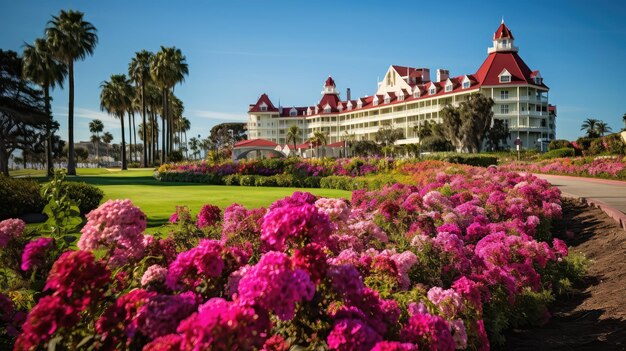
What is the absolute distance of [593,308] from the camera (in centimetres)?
553

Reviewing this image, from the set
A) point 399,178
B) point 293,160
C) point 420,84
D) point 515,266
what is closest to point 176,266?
point 515,266

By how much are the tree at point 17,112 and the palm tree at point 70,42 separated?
2742mm

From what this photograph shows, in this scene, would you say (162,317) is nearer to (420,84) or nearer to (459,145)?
(459,145)

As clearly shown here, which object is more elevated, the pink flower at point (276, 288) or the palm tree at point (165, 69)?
the palm tree at point (165, 69)

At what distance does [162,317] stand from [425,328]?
1.42 m

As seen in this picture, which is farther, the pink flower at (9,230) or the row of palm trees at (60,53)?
the row of palm trees at (60,53)

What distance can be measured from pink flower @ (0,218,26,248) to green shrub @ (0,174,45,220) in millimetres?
9616

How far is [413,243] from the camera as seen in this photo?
18.7ft

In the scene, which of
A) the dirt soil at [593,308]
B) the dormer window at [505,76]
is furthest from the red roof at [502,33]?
the dirt soil at [593,308]

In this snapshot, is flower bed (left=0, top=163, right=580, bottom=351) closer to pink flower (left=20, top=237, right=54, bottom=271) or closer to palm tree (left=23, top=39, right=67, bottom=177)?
pink flower (left=20, top=237, right=54, bottom=271)

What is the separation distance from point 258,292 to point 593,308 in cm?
499

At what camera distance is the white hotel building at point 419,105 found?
76.2 m

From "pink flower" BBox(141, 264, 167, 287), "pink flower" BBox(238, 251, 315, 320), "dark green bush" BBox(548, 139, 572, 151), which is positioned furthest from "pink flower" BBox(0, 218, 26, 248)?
"dark green bush" BBox(548, 139, 572, 151)

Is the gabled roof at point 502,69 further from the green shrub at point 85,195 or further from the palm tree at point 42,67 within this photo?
the green shrub at point 85,195
